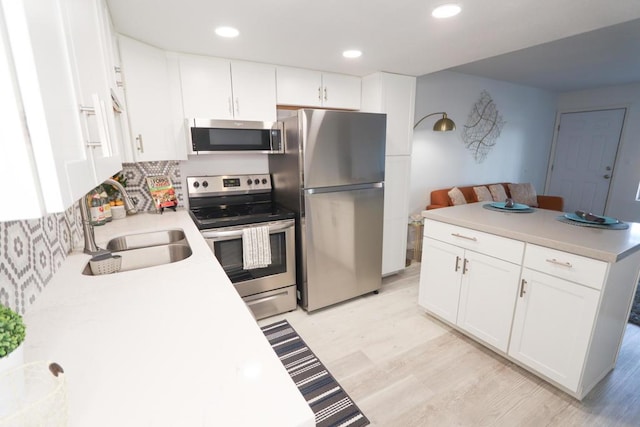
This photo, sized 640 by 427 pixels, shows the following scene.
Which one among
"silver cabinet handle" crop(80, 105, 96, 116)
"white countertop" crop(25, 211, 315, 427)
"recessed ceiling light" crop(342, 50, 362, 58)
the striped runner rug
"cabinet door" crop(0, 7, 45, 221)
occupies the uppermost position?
"recessed ceiling light" crop(342, 50, 362, 58)

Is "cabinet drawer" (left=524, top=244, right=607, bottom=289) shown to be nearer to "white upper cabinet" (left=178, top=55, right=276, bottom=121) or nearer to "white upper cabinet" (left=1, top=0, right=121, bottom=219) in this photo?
"white upper cabinet" (left=1, top=0, right=121, bottom=219)

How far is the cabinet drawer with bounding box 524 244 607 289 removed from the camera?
140 cm

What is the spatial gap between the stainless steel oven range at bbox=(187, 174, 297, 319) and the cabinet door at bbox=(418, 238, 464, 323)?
1.11m

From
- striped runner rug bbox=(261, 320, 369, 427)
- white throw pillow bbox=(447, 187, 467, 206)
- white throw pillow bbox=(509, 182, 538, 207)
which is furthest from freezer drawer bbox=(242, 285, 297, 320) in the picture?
white throw pillow bbox=(509, 182, 538, 207)

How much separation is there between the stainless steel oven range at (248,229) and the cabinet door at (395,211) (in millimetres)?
1103

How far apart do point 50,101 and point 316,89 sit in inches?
95.1

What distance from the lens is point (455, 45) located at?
79.0 inches

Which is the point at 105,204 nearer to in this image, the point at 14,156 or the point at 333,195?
the point at 333,195

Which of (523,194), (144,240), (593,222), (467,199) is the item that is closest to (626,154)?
(523,194)

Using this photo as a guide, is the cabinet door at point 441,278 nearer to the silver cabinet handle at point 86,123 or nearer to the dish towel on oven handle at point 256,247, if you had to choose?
the dish towel on oven handle at point 256,247

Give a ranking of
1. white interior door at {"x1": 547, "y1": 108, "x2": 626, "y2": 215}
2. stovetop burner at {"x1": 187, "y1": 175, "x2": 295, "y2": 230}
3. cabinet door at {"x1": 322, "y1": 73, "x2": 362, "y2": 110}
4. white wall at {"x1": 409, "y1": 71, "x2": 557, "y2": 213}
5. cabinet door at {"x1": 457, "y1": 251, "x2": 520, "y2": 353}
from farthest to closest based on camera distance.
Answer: white interior door at {"x1": 547, "y1": 108, "x2": 626, "y2": 215} → white wall at {"x1": 409, "y1": 71, "x2": 557, "y2": 213} → cabinet door at {"x1": 322, "y1": 73, "x2": 362, "y2": 110} → stovetop burner at {"x1": 187, "y1": 175, "x2": 295, "y2": 230} → cabinet door at {"x1": 457, "y1": 251, "x2": 520, "y2": 353}

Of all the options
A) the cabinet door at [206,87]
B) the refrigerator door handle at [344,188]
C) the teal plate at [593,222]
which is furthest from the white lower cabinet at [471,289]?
the cabinet door at [206,87]

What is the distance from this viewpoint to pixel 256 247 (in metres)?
2.18

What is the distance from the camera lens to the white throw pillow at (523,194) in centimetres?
447
